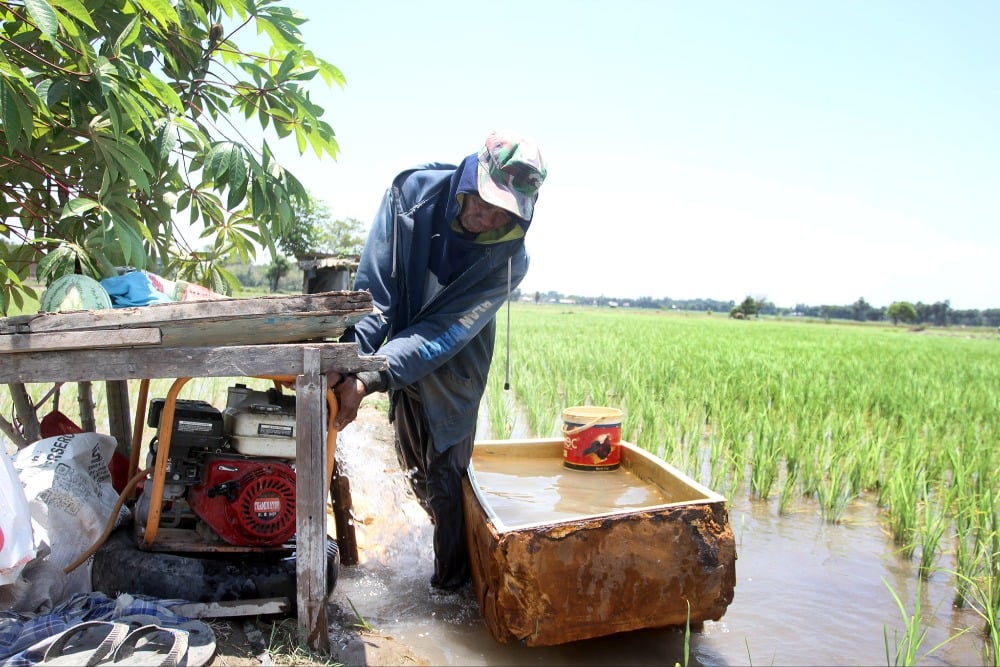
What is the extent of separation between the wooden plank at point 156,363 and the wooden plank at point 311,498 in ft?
0.18

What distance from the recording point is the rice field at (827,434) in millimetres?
3311

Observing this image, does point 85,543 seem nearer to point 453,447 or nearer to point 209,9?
point 453,447

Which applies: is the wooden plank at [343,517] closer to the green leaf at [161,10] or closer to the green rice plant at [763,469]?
the green leaf at [161,10]

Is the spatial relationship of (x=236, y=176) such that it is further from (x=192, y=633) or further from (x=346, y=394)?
(x=192, y=633)

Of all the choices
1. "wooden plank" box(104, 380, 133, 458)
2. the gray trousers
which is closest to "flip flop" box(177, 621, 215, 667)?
the gray trousers

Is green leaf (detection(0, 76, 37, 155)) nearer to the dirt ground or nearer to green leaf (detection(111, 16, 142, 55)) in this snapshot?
green leaf (detection(111, 16, 142, 55))

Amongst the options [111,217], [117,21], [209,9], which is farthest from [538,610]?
[209,9]

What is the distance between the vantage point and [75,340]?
61.9 inches

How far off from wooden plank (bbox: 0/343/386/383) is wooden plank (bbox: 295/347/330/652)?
0.05 m

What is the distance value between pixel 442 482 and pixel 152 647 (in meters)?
1.19

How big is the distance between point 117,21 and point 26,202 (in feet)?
2.54

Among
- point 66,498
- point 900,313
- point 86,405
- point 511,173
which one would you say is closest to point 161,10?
point 511,173

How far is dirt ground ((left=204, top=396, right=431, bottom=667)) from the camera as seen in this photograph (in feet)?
5.91

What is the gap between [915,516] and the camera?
3383mm
